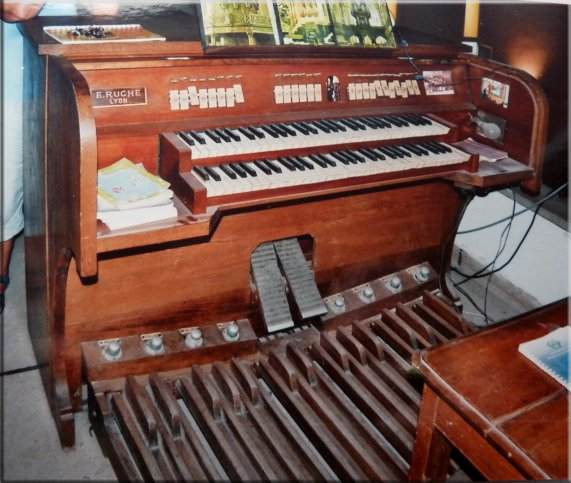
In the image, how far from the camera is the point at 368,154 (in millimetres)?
2570

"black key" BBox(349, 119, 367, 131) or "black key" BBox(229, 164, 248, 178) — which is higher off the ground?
"black key" BBox(349, 119, 367, 131)

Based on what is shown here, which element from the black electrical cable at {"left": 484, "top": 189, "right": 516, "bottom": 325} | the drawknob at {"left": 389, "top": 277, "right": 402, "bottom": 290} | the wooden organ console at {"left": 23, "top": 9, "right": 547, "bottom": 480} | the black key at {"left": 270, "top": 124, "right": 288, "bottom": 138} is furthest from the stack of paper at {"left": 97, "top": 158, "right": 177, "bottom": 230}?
the black electrical cable at {"left": 484, "top": 189, "right": 516, "bottom": 325}

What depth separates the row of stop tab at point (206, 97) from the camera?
7.61ft

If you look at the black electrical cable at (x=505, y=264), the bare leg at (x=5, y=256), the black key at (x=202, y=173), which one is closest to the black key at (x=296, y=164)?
the black key at (x=202, y=173)

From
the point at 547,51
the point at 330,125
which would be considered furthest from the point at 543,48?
the point at 330,125

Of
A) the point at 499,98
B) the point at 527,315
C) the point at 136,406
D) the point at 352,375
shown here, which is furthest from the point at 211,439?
the point at 499,98

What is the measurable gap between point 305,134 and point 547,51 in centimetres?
134

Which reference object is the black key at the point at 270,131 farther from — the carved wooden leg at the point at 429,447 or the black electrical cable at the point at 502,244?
the black electrical cable at the point at 502,244

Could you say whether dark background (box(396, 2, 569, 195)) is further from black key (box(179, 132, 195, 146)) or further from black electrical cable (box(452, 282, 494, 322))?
black key (box(179, 132, 195, 146))

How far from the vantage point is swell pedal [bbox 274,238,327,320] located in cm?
282

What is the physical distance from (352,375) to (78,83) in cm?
149

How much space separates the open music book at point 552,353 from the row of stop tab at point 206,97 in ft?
4.28

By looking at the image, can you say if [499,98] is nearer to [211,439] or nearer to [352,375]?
Result: [352,375]

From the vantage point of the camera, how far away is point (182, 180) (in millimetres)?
2148
